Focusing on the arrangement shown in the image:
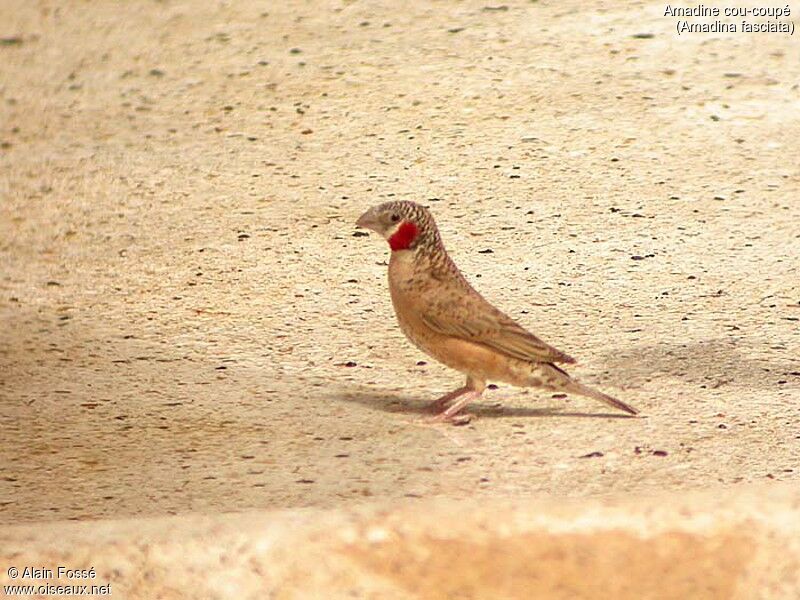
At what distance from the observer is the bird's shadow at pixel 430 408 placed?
4.62 metres

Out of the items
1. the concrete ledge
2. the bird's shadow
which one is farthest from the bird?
the concrete ledge

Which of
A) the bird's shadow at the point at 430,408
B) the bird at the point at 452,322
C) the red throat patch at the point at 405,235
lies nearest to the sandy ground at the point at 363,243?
the bird's shadow at the point at 430,408

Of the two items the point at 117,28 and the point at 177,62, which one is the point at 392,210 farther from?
the point at 117,28

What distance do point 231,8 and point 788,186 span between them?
12.8ft

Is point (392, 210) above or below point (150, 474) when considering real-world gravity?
above

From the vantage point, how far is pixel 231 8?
9148 mm

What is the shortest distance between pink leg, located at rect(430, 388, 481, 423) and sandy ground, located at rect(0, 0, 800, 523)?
0.08m

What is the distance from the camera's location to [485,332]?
14.3 feet

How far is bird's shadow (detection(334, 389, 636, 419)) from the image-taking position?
15.2 feet

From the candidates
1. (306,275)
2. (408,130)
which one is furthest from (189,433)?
(408,130)

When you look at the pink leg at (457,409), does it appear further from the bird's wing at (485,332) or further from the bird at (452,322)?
the bird's wing at (485,332)

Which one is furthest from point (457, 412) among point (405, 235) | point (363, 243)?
point (363, 243)

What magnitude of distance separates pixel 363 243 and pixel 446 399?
5.72 feet

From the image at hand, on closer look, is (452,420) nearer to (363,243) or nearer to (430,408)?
(430,408)
